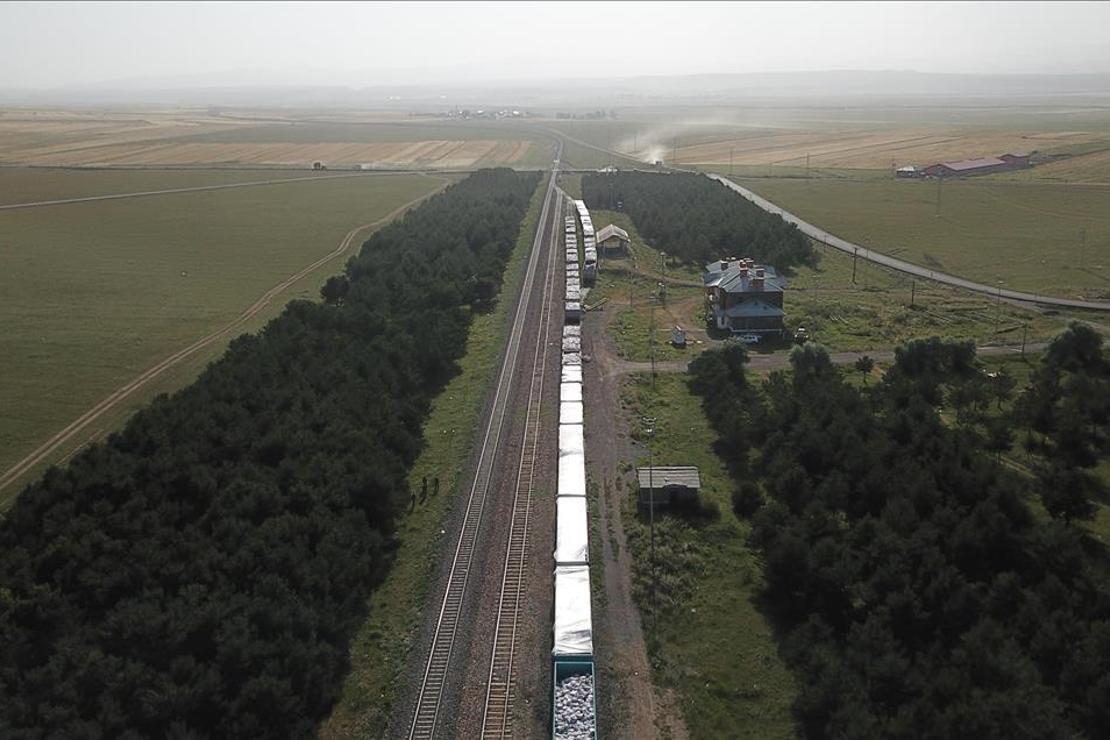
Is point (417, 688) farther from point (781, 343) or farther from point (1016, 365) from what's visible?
point (1016, 365)

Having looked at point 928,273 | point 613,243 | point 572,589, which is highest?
point 613,243

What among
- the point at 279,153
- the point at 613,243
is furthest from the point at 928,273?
the point at 279,153

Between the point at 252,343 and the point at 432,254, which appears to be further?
the point at 432,254

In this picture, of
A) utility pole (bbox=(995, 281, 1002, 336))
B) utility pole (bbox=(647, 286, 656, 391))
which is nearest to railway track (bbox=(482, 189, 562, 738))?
utility pole (bbox=(647, 286, 656, 391))

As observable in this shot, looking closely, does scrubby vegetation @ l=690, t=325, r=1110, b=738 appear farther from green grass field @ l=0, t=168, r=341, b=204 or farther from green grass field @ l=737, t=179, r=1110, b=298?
green grass field @ l=0, t=168, r=341, b=204

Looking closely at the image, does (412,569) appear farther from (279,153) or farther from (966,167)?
(279,153)

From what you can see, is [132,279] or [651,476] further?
[132,279]

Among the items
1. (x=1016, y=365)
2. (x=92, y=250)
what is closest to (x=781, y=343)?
(x=1016, y=365)
